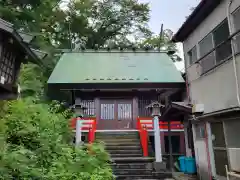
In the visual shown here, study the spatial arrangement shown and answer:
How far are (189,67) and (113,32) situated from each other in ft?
55.9

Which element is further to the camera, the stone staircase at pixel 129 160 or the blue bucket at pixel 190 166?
the stone staircase at pixel 129 160

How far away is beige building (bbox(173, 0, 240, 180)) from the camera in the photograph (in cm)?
674

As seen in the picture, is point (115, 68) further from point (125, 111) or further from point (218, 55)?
point (218, 55)

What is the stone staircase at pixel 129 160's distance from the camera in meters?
9.87

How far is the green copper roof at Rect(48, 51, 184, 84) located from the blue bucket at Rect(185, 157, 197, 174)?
4.76 m

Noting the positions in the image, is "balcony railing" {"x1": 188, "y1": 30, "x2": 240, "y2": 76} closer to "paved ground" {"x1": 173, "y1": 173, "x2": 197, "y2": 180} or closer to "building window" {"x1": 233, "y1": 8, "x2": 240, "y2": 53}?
"building window" {"x1": 233, "y1": 8, "x2": 240, "y2": 53}

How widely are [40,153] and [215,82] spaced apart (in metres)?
5.84

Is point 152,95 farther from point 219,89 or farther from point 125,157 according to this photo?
point 219,89

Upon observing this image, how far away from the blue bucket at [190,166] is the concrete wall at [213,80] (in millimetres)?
2496

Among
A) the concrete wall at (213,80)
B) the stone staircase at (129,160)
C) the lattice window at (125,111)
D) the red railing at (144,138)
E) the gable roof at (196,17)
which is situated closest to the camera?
the concrete wall at (213,80)

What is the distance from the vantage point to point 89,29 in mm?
24078

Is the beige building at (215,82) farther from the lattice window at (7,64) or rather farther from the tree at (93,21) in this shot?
the tree at (93,21)

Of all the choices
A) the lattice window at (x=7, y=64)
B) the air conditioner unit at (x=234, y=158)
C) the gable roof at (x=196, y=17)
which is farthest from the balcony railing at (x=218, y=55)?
the lattice window at (x=7, y=64)

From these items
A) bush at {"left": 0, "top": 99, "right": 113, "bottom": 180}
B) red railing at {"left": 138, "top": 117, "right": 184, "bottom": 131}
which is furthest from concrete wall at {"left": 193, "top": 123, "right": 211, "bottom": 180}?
bush at {"left": 0, "top": 99, "right": 113, "bottom": 180}
